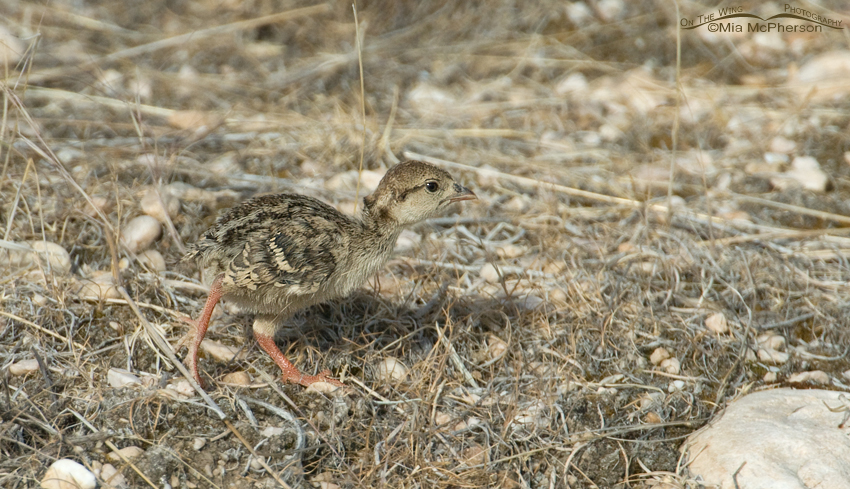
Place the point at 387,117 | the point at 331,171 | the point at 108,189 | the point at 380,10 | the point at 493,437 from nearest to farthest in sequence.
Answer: the point at 493,437 < the point at 108,189 < the point at 331,171 < the point at 387,117 < the point at 380,10

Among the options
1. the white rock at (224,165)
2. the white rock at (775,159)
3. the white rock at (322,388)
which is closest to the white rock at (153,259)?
the white rock at (224,165)

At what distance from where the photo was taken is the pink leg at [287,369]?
148 inches

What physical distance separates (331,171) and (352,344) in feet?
6.33

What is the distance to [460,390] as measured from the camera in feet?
12.8

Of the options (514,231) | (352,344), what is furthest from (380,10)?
(352,344)

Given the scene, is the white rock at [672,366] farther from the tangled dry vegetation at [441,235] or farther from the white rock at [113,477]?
the white rock at [113,477]

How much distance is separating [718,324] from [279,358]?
2481 mm

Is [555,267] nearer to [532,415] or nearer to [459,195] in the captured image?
[459,195]

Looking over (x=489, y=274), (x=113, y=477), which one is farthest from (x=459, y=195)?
(x=113, y=477)

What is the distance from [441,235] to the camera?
5125mm

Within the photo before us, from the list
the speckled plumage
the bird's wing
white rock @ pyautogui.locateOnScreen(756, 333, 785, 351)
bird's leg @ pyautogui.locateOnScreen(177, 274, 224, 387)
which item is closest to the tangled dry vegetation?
white rock @ pyautogui.locateOnScreen(756, 333, 785, 351)

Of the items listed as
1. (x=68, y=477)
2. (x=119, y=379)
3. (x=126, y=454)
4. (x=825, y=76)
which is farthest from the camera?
(x=825, y=76)

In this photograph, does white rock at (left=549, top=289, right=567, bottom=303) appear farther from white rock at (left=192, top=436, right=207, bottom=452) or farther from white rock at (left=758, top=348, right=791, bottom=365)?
white rock at (left=192, top=436, right=207, bottom=452)

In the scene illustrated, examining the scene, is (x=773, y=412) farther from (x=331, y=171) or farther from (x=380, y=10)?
(x=380, y=10)
